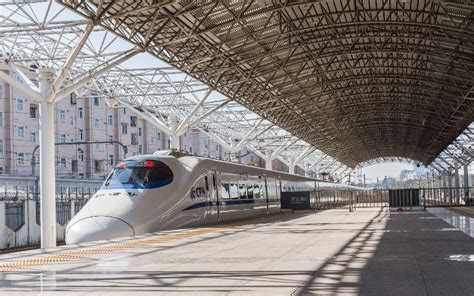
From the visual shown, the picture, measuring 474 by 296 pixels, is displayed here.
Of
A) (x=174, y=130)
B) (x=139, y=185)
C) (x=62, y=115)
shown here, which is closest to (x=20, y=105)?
(x=62, y=115)

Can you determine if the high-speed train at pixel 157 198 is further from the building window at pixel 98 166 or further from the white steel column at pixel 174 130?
the building window at pixel 98 166

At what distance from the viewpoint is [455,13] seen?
30.3 m

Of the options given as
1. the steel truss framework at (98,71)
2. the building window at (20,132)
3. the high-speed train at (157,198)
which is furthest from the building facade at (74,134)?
the high-speed train at (157,198)

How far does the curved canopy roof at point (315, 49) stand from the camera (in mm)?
28234

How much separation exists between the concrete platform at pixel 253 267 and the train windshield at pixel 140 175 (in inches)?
182

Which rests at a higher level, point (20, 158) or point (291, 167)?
point (20, 158)

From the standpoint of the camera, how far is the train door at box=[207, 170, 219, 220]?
92.4 ft

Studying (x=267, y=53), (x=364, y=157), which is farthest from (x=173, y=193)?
(x=364, y=157)

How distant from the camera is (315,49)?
129ft

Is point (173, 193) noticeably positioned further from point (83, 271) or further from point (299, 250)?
point (83, 271)

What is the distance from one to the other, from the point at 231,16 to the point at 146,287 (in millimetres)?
21427

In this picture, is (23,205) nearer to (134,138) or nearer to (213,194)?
(213,194)

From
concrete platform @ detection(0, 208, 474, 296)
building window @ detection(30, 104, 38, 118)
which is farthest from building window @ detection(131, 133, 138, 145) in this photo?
concrete platform @ detection(0, 208, 474, 296)

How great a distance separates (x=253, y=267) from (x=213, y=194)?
1645cm
